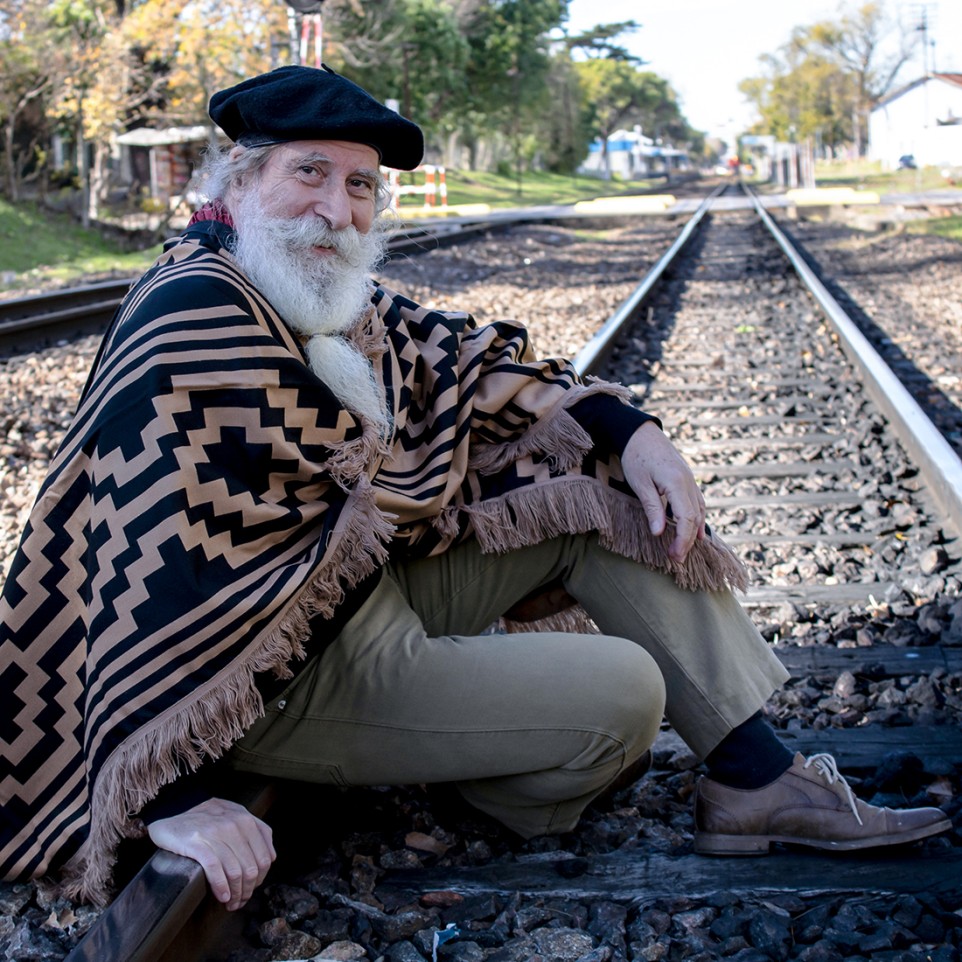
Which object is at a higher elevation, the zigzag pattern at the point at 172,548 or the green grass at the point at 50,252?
the green grass at the point at 50,252

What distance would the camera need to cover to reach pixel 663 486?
2.42 metres

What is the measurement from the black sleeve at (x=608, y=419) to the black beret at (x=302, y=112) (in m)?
0.69

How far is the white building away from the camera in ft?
214

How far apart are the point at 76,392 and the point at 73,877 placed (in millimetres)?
4848

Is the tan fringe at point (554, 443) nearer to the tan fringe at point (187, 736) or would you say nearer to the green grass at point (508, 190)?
the tan fringe at point (187, 736)

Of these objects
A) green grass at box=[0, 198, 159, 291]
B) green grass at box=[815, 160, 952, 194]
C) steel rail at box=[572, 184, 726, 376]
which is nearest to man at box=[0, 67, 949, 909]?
steel rail at box=[572, 184, 726, 376]

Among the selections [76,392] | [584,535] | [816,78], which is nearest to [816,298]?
[76,392]

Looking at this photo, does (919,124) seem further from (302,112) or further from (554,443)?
(302,112)

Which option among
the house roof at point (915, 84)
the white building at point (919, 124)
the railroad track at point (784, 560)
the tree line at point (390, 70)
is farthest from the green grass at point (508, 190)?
the house roof at point (915, 84)

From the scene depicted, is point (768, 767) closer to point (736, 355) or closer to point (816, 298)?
point (736, 355)

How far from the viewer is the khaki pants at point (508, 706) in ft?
7.03

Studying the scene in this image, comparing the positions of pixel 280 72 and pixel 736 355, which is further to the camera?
pixel 736 355

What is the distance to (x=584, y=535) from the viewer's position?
2451mm

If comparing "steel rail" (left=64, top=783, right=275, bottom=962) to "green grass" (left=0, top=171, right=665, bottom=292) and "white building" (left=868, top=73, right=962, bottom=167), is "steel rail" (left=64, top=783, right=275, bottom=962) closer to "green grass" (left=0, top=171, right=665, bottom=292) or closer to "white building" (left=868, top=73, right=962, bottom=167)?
"green grass" (left=0, top=171, right=665, bottom=292)
